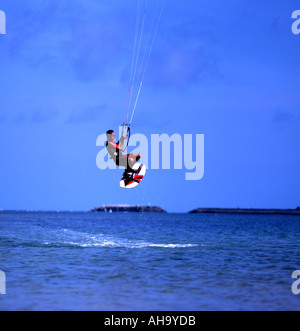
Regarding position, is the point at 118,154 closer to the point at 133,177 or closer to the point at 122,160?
the point at 122,160

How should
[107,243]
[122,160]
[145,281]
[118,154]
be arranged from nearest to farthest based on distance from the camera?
[145,281] < [118,154] < [122,160] < [107,243]

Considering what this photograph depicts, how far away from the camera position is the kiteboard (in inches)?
825

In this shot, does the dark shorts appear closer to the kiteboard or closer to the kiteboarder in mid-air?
the kiteboarder in mid-air

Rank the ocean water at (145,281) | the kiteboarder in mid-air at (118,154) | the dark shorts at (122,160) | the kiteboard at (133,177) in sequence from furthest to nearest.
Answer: the kiteboard at (133,177)
the dark shorts at (122,160)
the kiteboarder in mid-air at (118,154)
the ocean water at (145,281)

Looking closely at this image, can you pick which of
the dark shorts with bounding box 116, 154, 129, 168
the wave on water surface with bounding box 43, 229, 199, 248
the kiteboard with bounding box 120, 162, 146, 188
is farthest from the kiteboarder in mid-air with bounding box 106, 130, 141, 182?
the wave on water surface with bounding box 43, 229, 199, 248

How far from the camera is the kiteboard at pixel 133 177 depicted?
20953 mm

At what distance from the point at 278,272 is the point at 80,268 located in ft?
25.5

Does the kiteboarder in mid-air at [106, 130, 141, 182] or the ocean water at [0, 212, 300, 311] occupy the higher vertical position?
the kiteboarder in mid-air at [106, 130, 141, 182]

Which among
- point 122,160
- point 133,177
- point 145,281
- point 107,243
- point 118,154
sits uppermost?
point 118,154

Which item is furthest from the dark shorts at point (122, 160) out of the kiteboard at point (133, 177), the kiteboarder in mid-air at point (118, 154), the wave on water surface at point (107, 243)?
the wave on water surface at point (107, 243)

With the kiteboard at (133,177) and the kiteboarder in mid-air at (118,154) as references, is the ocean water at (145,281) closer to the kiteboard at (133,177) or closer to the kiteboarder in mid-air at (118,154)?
the kiteboard at (133,177)

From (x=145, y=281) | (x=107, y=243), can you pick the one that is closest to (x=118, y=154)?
(x=145, y=281)

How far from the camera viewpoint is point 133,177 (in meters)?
21.1
